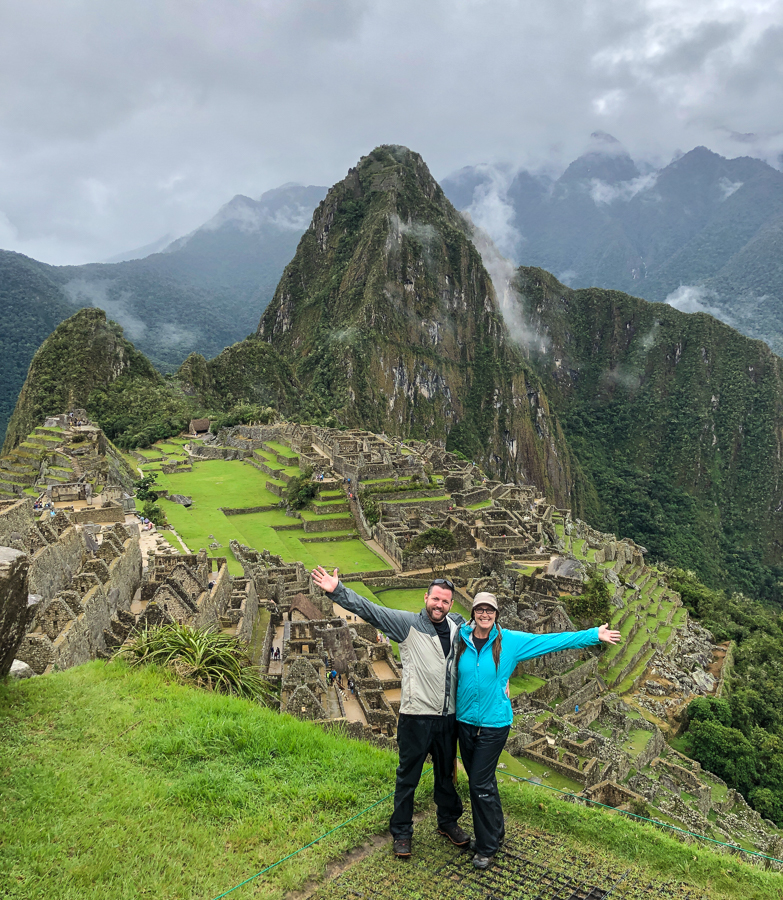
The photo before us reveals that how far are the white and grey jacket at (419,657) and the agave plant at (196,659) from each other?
3743 millimetres

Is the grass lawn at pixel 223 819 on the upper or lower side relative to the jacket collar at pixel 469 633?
lower

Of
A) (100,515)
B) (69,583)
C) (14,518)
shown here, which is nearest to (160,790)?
(69,583)

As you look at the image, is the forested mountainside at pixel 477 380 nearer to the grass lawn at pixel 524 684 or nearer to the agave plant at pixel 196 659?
the grass lawn at pixel 524 684

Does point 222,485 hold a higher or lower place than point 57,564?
higher

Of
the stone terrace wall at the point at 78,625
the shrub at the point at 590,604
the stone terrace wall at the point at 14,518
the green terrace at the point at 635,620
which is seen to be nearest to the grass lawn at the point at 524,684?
the green terrace at the point at 635,620

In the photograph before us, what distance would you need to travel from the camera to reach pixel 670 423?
140750 millimetres

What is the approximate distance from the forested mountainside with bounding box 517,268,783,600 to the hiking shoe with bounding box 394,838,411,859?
80.0 metres

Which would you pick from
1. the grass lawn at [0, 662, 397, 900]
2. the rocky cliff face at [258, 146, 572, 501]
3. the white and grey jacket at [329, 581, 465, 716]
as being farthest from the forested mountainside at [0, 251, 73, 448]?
the white and grey jacket at [329, 581, 465, 716]

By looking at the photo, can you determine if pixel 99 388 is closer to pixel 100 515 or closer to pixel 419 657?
pixel 100 515

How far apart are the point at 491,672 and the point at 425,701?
0.55m

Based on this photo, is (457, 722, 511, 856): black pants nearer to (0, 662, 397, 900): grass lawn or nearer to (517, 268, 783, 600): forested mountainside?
(0, 662, 397, 900): grass lawn

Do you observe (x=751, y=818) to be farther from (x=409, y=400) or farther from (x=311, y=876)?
(x=409, y=400)

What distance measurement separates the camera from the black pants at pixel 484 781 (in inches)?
192

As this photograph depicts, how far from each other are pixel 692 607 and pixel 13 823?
124ft
